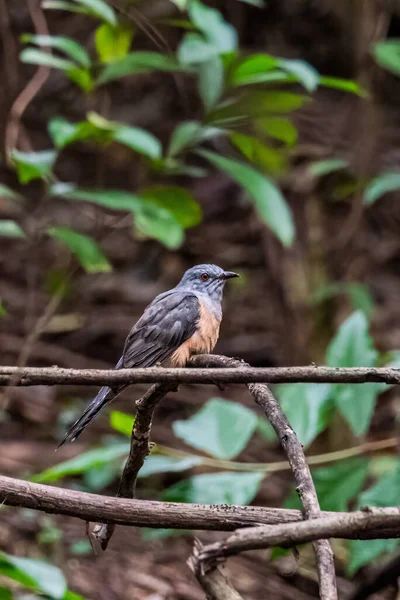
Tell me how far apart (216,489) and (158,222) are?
144 centimetres

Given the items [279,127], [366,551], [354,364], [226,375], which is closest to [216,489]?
[366,551]

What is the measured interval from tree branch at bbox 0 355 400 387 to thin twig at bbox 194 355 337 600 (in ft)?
1.02

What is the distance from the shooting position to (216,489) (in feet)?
10.4

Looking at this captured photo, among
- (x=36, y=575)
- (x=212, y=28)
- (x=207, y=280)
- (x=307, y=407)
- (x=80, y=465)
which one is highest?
(x=212, y=28)

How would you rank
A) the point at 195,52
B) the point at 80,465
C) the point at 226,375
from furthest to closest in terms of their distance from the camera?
the point at 195,52, the point at 80,465, the point at 226,375

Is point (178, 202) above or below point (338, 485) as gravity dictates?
above

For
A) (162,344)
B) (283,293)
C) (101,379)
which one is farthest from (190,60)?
(283,293)

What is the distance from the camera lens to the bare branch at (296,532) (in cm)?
143

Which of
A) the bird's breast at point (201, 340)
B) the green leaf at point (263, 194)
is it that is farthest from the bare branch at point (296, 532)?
the green leaf at point (263, 194)

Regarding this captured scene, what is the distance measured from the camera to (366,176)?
7047mm

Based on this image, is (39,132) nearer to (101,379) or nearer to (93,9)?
(93,9)

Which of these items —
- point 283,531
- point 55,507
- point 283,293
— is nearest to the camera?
point 283,531

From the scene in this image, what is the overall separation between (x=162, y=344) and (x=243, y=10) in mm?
6627

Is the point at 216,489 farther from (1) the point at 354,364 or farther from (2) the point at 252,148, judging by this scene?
(2) the point at 252,148
